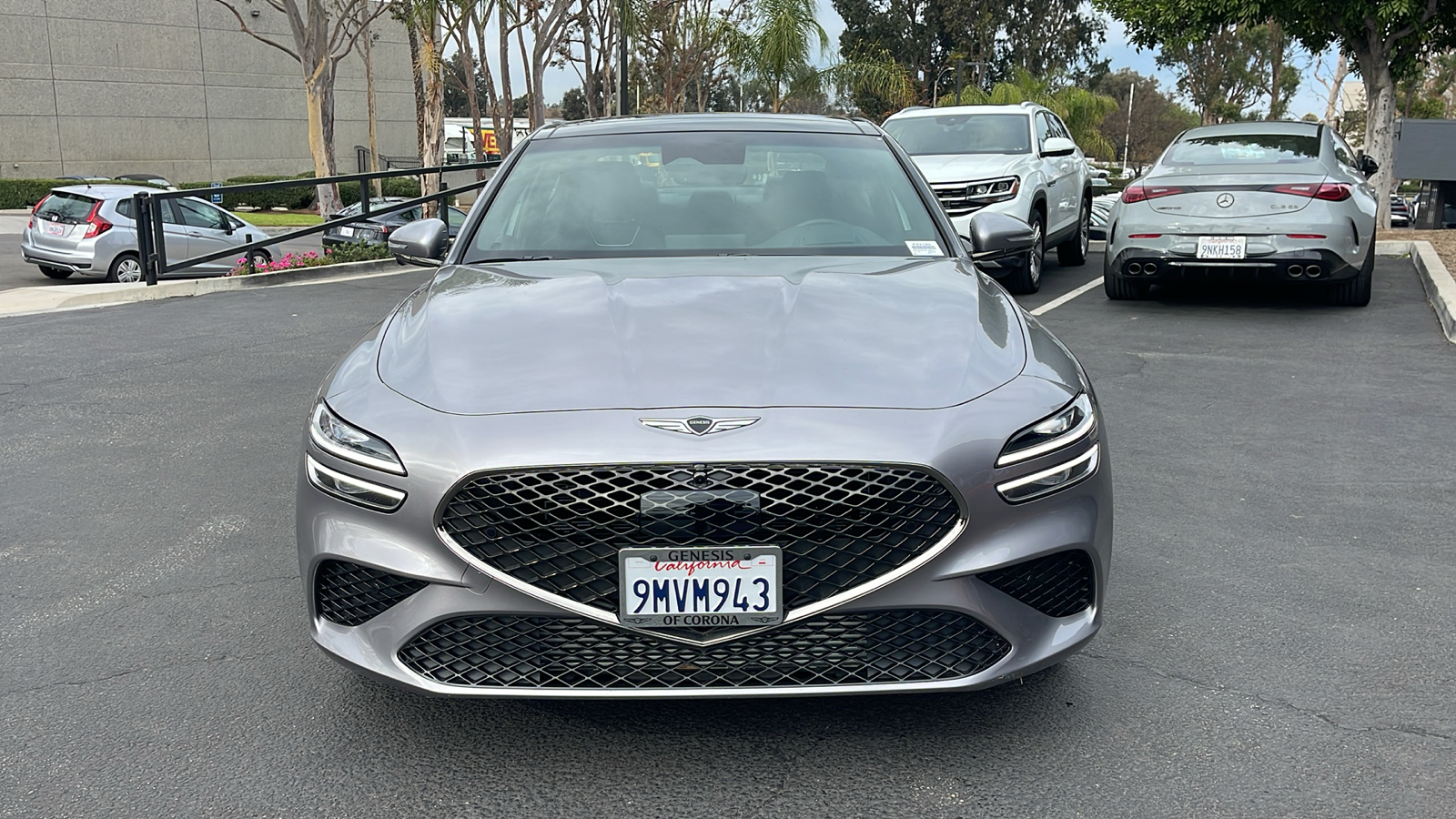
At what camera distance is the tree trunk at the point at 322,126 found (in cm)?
2511

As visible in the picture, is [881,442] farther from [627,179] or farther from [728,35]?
[728,35]

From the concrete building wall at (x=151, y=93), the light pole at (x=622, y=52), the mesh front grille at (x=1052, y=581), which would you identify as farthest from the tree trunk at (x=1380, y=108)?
the concrete building wall at (x=151, y=93)

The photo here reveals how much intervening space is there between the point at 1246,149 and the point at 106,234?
14.9m

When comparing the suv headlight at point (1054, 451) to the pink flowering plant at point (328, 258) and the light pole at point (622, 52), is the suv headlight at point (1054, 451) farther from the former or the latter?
the light pole at point (622, 52)

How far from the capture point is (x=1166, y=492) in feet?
17.4

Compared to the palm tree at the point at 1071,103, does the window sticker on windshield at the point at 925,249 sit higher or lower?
lower

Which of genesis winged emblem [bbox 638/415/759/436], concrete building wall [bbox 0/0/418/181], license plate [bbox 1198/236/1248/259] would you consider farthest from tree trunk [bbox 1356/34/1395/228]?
concrete building wall [bbox 0/0/418/181]

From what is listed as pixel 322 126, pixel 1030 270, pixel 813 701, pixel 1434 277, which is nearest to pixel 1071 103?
pixel 322 126

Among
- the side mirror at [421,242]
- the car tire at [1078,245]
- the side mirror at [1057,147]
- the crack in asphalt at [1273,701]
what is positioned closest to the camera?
the crack in asphalt at [1273,701]

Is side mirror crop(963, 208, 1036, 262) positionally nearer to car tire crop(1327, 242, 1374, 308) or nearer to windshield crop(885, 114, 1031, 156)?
car tire crop(1327, 242, 1374, 308)

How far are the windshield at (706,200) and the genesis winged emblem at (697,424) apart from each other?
4.75ft

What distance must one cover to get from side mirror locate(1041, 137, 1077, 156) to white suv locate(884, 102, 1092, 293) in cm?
1

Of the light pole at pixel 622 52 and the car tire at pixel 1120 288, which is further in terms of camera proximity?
the light pole at pixel 622 52

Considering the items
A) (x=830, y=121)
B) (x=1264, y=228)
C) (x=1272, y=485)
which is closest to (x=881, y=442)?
(x=830, y=121)
